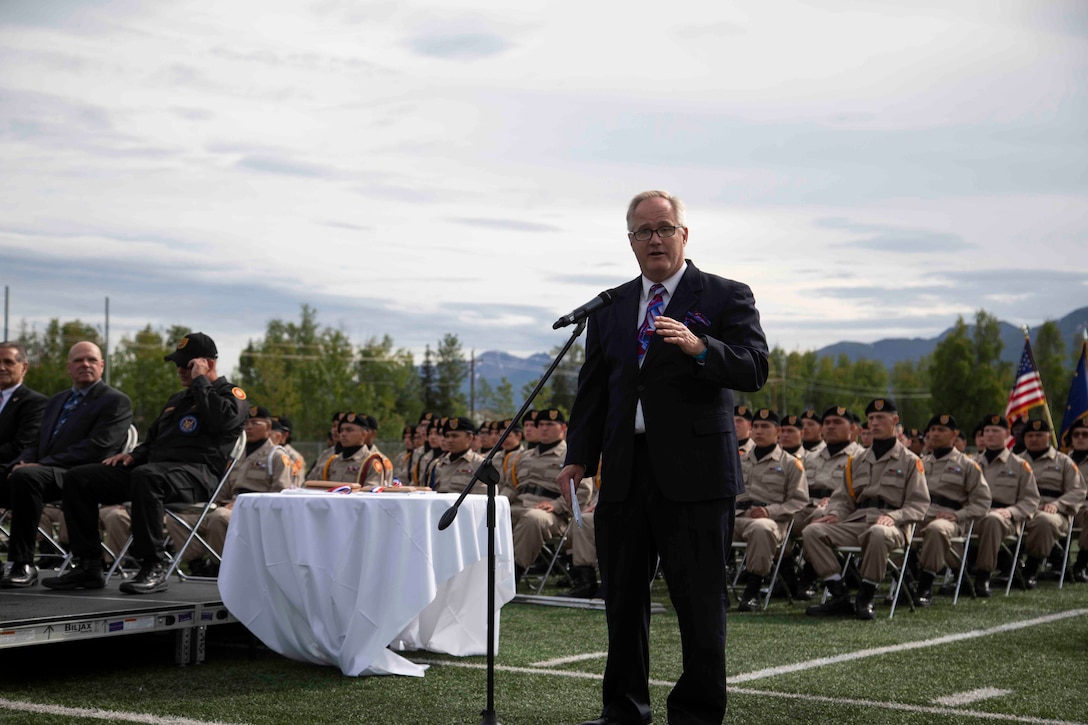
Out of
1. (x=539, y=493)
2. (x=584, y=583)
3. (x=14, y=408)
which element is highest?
(x=14, y=408)

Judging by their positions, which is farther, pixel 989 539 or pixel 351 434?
pixel 351 434

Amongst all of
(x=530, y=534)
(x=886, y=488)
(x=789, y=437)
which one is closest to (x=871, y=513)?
(x=886, y=488)

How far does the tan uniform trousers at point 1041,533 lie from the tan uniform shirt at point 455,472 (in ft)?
19.2

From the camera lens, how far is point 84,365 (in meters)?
8.43

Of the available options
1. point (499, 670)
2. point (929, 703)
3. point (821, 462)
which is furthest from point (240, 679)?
point (821, 462)

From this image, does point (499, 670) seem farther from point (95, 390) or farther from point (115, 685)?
point (95, 390)

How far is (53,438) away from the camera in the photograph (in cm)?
845

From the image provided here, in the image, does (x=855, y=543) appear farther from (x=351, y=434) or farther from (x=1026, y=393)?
(x=1026, y=393)

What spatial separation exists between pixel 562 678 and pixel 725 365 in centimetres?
293

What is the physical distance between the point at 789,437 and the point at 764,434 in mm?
1134

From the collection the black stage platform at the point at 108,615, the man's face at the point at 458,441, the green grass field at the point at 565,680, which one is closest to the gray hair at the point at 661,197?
the green grass field at the point at 565,680

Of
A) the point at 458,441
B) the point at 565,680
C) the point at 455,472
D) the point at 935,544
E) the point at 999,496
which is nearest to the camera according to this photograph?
the point at 565,680

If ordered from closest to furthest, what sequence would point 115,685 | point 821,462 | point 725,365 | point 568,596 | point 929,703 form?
point 725,365
point 929,703
point 115,685
point 568,596
point 821,462

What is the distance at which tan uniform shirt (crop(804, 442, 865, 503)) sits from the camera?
12453mm
